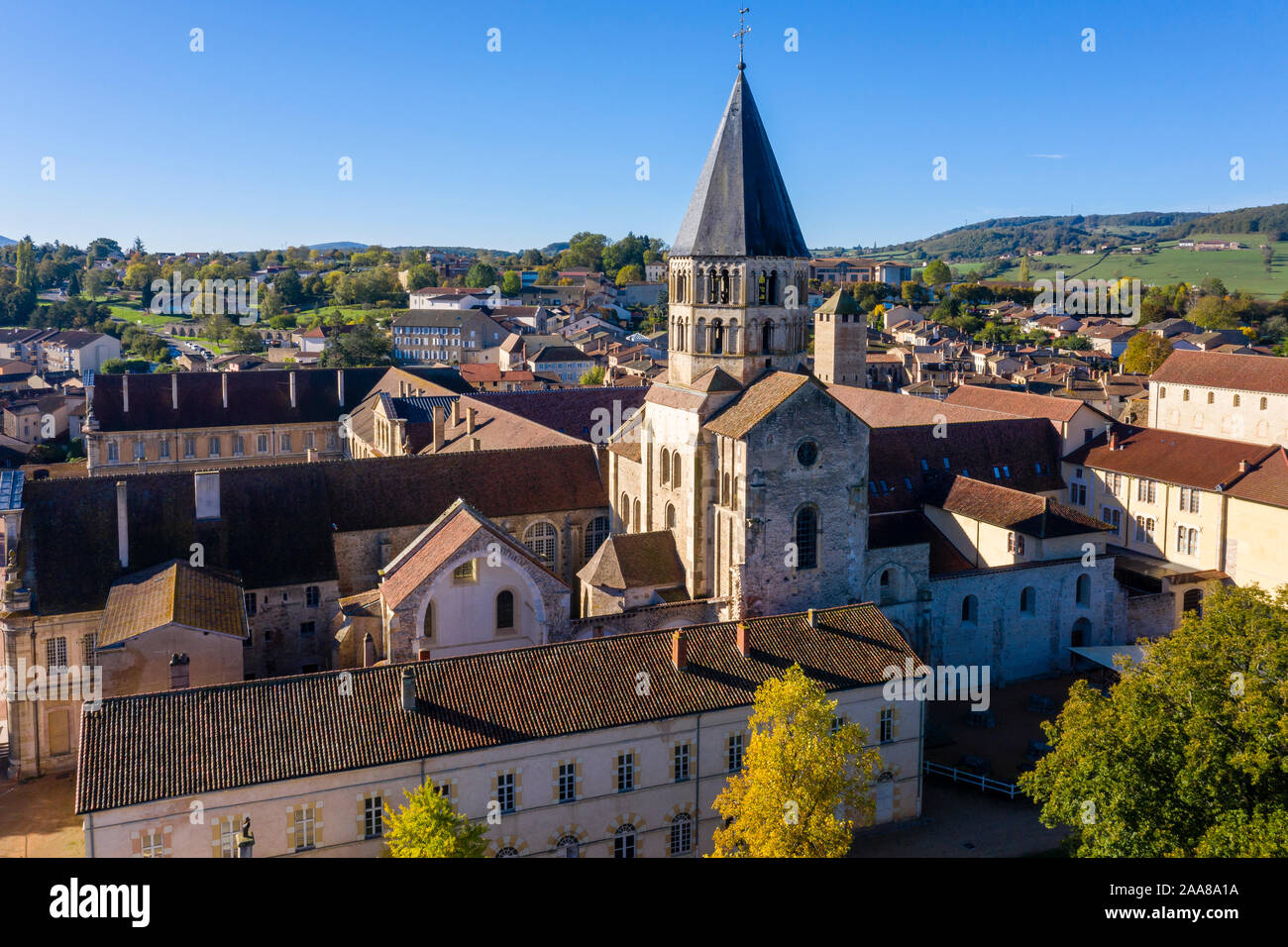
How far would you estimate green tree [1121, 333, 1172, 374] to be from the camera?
381 ft

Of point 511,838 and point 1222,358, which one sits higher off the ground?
point 1222,358

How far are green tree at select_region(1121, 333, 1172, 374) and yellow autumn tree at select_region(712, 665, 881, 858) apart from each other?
4094 inches

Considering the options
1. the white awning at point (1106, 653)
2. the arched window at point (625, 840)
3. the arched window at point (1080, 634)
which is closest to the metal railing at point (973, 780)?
the white awning at point (1106, 653)

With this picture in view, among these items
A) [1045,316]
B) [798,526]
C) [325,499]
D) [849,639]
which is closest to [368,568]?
[325,499]

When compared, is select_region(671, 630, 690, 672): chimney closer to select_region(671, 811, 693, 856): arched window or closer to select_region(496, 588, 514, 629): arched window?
select_region(671, 811, 693, 856): arched window

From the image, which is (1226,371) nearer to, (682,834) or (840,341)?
(840,341)

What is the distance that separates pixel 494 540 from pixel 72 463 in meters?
70.1

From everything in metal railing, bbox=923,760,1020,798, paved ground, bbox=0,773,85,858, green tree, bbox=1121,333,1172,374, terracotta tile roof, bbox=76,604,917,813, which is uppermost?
green tree, bbox=1121,333,1172,374

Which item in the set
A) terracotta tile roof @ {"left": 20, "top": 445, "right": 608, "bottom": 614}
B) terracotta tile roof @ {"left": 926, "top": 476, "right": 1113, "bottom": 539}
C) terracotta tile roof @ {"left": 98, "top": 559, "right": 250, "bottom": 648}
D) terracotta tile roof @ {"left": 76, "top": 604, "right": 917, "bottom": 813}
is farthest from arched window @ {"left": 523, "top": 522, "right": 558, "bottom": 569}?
terracotta tile roof @ {"left": 926, "top": 476, "right": 1113, "bottom": 539}

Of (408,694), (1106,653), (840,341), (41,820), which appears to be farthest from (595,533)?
(840,341)

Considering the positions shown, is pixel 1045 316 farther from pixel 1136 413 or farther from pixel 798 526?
pixel 798 526

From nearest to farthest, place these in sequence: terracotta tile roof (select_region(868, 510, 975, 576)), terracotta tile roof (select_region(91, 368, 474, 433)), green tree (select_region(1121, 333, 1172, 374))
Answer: terracotta tile roof (select_region(868, 510, 975, 576)) < terracotta tile roof (select_region(91, 368, 474, 433)) < green tree (select_region(1121, 333, 1172, 374))
